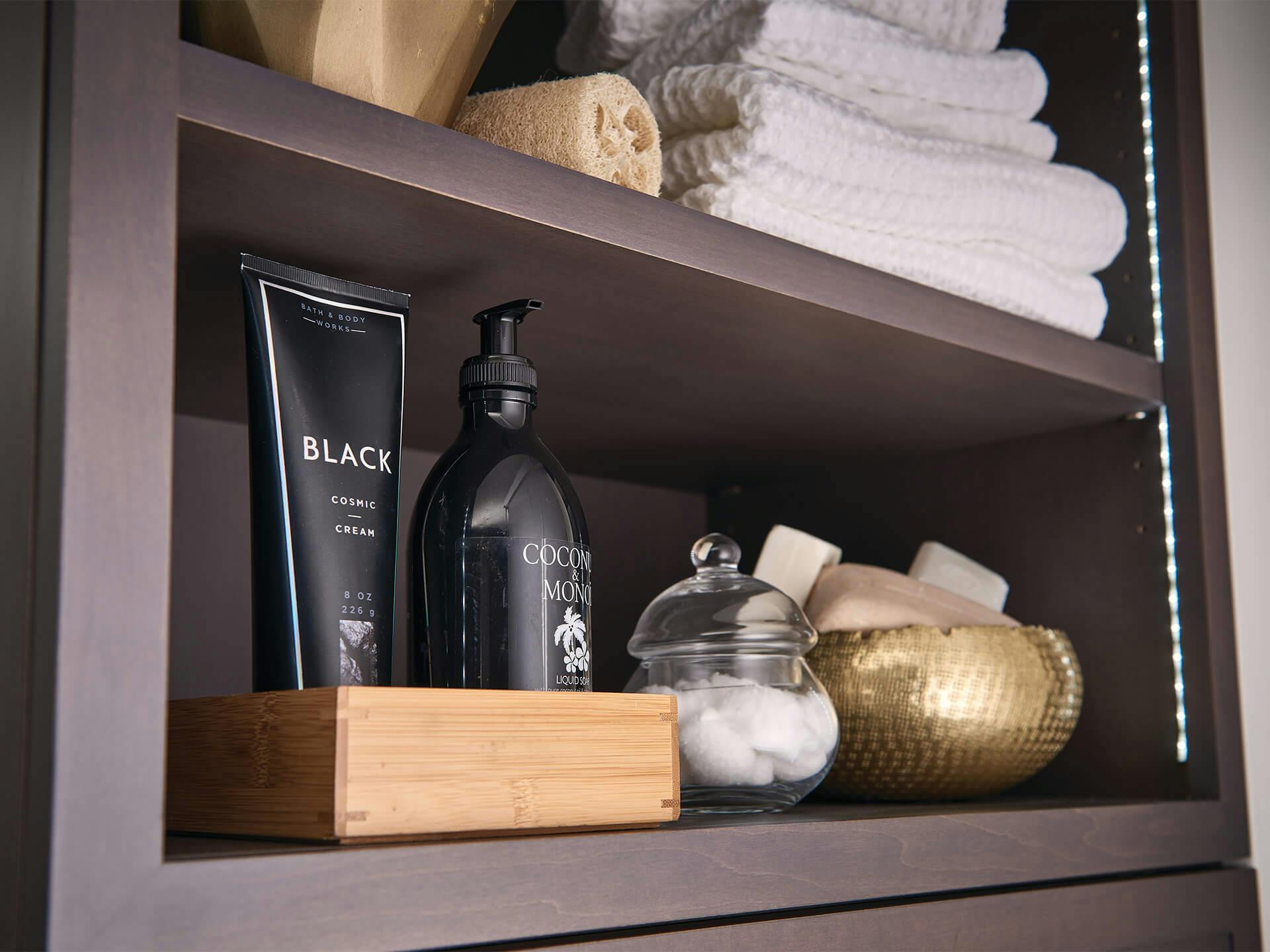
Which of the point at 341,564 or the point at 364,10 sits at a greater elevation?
the point at 364,10

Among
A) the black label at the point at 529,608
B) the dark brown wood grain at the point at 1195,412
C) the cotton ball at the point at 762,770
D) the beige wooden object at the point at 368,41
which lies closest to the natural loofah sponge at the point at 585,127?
the beige wooden object at the point at 368,41

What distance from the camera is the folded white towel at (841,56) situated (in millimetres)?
616

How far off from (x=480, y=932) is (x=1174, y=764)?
0.50 m

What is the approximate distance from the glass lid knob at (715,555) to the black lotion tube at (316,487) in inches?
8.2

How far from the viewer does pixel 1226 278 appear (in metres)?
0.80

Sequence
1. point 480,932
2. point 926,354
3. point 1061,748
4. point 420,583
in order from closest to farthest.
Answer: point 480,932 < point 420,583 < point 926,354 < point 1061,748

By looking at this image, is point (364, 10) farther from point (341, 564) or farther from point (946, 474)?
point (946, 474)

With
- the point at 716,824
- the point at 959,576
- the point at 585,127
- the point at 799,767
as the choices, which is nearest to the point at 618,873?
the point at 716,824

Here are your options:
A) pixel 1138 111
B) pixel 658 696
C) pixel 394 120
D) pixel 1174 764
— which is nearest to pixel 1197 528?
pixel 1174 764

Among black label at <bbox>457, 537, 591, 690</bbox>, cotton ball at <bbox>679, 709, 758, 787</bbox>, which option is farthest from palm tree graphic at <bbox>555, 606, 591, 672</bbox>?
cotton ball at <bbox>679, 709, 758, 787</bbox>

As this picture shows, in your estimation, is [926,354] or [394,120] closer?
[394,120]

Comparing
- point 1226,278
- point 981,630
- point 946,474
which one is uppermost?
point 1226,278

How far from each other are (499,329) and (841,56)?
26cm

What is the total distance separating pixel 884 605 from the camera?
70 cm
